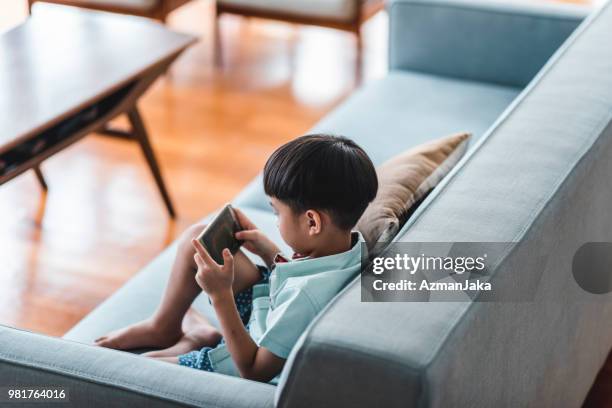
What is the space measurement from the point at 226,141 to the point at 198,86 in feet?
1.63

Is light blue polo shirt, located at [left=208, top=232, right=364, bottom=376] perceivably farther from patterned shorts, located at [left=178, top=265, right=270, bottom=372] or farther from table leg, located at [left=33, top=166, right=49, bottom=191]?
table leg, located at [left=33, top=166, right=49, bottom=191]

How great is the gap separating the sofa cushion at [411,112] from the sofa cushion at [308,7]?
89cm

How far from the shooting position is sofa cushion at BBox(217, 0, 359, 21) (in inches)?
143

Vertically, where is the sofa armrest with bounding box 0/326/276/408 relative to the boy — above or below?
below

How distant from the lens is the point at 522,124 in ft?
5.06

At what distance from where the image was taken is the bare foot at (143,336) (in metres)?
1.65

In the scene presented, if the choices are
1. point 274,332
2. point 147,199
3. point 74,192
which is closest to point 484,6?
point 147,199

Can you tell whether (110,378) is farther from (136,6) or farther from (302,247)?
(136,6)

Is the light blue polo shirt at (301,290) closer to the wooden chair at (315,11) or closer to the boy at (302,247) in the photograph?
the boy at (302,247)

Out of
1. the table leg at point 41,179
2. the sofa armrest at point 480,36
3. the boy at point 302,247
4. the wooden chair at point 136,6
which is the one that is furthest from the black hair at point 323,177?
the wooden chair at point 136,6

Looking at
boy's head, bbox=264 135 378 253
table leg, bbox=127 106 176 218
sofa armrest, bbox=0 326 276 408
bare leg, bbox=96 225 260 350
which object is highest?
boy's head, bbox=264 135 378 253

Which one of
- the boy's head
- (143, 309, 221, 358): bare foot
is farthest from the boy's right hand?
the boy's head
